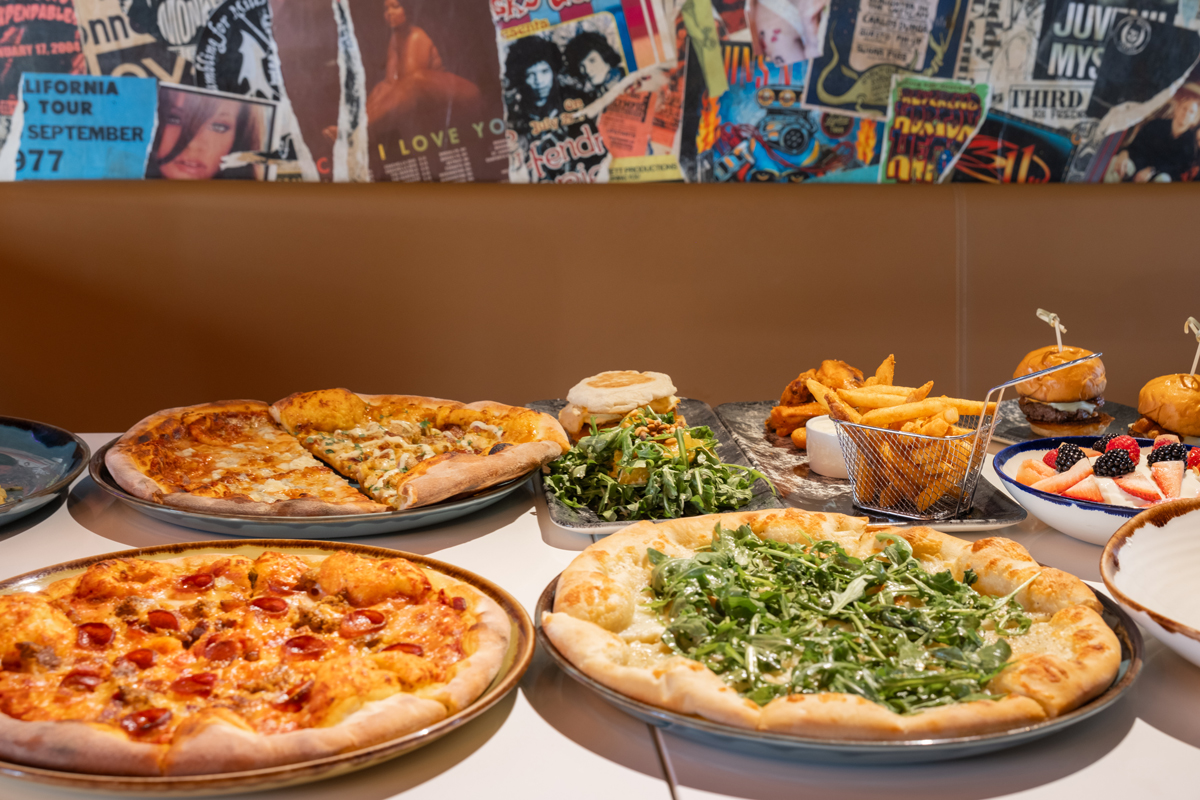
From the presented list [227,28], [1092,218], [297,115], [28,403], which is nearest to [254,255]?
[297,115]

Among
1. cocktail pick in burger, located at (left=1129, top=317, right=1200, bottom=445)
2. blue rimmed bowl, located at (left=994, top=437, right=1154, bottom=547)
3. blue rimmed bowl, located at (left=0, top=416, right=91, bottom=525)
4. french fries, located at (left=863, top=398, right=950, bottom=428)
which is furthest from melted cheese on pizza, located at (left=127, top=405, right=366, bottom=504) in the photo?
cocktail pick in burger, located at (left=1129, top=317, right=1200, bottom=445)

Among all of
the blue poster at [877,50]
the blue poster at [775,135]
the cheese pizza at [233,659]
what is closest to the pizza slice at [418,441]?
the cheese pizza at [233,659]

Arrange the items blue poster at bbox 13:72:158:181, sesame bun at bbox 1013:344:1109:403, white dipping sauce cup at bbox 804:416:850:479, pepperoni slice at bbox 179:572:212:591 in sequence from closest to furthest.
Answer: pepperoni slice at bbox 179:572:212:591
white dipping sauce cup at bbox 804:416:850:479
sesame bun at bbox 1013:344:1109:403
blue poster at bbox 13:72:158:181

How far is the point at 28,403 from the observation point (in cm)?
354

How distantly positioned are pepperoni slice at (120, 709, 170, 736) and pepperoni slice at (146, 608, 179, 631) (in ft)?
0.75

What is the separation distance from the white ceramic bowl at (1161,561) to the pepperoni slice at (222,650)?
3.71 ft

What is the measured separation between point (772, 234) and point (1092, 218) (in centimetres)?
145

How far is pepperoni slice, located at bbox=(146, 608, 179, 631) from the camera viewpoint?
1204mm

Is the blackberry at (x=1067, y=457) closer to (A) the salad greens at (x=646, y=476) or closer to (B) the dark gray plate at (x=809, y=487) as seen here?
(B) the dark gray plate at (x=809, y=487)

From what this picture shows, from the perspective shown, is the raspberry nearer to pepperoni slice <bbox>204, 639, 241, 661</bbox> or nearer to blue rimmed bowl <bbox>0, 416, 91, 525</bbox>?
pepperoni slice <bbox>204, 639, 241, 661</bbox>

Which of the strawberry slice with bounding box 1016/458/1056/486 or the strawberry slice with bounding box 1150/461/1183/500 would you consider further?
the strawberry slice with bounding box 1016/458/1056/486

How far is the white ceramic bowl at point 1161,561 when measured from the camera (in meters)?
1.22

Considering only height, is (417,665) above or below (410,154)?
below

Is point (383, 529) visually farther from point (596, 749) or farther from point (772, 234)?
point (772, 234)
